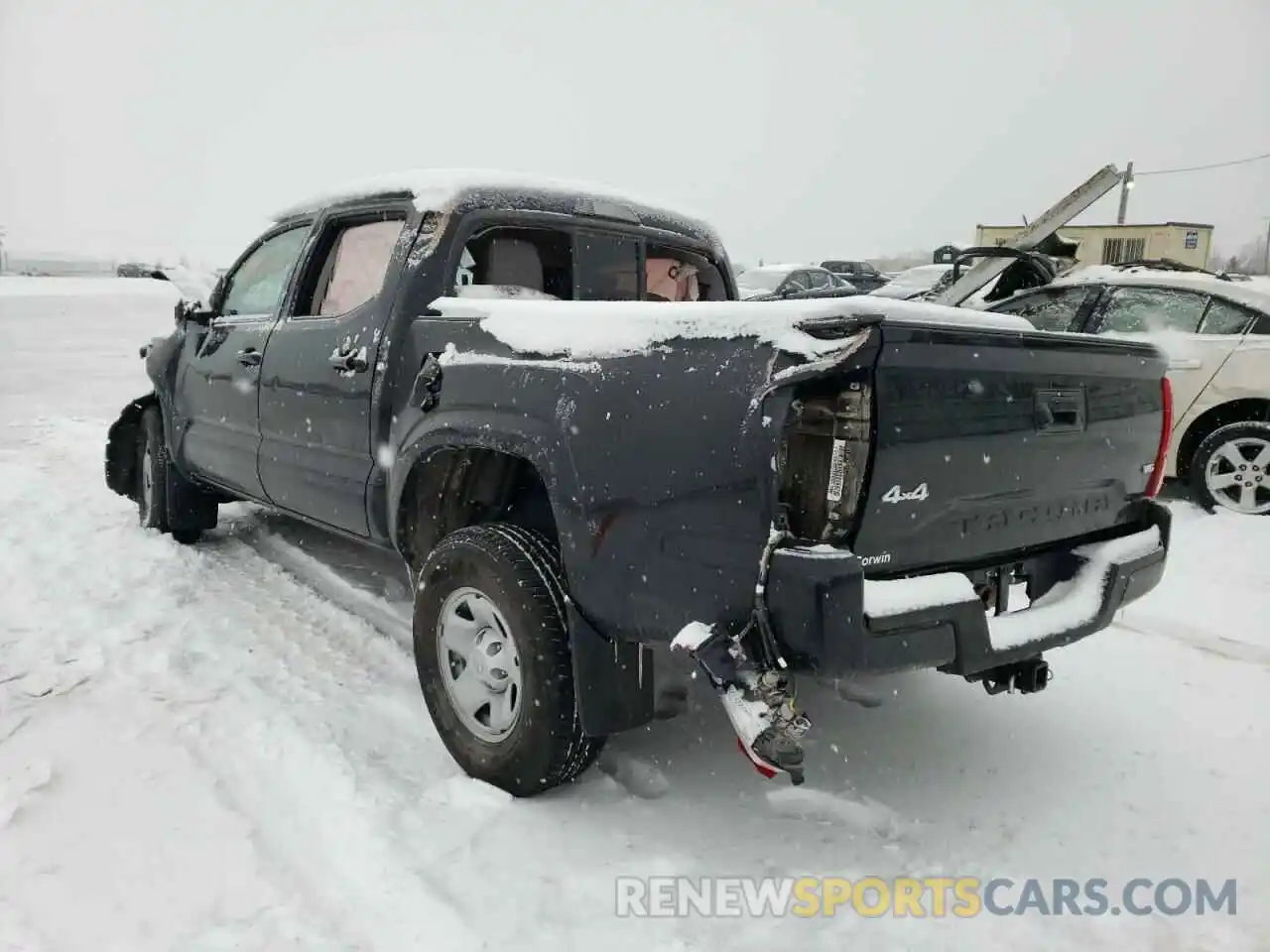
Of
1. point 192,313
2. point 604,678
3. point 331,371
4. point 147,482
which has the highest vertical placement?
point 192,313

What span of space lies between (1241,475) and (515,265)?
17.2ft

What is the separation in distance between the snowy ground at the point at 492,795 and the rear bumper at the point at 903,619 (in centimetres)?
69

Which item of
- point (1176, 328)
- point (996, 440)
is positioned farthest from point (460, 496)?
point (1176, 328)

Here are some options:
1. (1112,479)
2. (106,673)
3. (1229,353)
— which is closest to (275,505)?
(106,673)

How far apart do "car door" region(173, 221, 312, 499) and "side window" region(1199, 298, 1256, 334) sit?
599cm

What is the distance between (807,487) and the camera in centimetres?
211

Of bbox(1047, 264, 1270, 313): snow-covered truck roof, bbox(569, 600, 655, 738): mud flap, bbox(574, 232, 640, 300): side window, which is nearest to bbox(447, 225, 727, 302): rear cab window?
bbox(574, 232, 640, 300): side window

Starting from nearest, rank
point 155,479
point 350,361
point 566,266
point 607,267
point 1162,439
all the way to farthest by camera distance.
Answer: point 1162,439 < point 350,361 < point 566,266 < point 607,267 < point 155,479

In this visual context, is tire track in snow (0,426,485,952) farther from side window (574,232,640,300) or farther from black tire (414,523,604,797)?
side window (574,232,640,300)

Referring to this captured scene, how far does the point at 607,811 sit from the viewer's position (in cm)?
267

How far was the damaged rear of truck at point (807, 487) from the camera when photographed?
2010 mm

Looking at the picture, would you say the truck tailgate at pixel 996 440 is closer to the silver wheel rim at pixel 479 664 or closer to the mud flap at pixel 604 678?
the mud flap at pixel 604 678

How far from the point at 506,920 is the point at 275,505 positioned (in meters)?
2.60

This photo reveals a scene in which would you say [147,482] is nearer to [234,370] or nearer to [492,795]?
[234,370]
